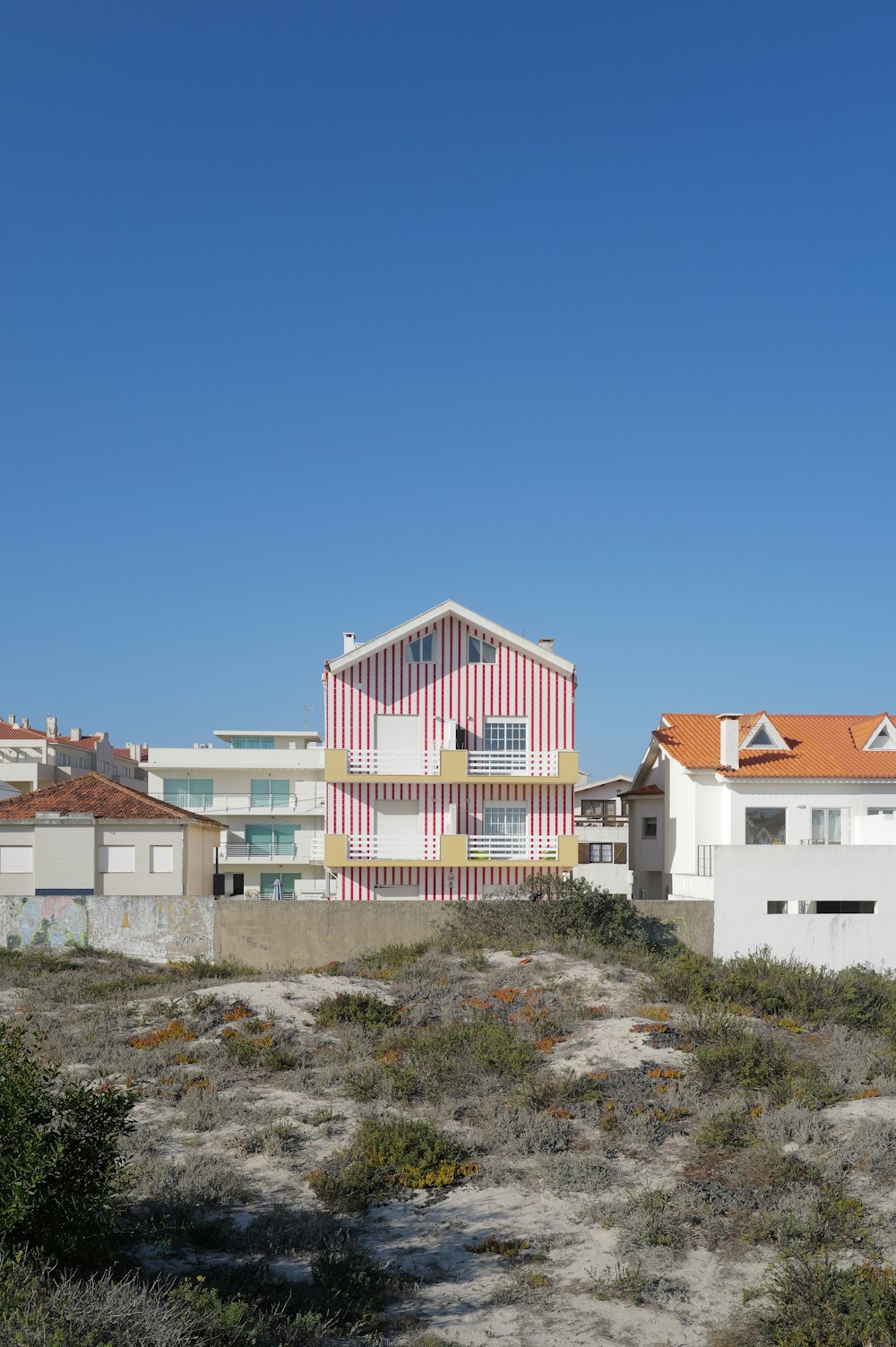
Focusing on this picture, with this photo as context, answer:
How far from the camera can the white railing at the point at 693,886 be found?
33.2 m

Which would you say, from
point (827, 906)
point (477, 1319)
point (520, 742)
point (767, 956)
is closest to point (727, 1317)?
point (477, 1319)

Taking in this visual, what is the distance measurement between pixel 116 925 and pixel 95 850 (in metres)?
4.82

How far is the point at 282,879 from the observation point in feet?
161

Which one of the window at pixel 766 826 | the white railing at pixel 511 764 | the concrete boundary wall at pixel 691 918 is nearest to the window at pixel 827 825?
the window at pixel 766 826

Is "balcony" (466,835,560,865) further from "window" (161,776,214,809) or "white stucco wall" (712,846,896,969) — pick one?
"window" (161,776,214,809)

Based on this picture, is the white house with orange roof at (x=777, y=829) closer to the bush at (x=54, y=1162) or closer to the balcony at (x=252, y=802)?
the balcony at (x=252, y=802)

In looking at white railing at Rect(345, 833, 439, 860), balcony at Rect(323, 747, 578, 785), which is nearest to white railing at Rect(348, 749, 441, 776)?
balcony at Rect(323, 747, 578, 785)

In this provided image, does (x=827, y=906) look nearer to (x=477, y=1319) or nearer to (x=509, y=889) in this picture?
(x=509, y=889)

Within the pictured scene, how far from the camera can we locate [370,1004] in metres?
23.1

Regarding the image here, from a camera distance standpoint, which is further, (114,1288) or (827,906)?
(827,906)

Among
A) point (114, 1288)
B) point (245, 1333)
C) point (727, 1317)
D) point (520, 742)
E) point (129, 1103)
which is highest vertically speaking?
point (520, 742)

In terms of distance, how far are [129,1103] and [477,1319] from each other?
14.4 ft

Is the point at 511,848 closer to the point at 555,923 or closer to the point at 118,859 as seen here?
the point at 555,923

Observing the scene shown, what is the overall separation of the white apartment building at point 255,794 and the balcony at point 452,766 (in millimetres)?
13457
